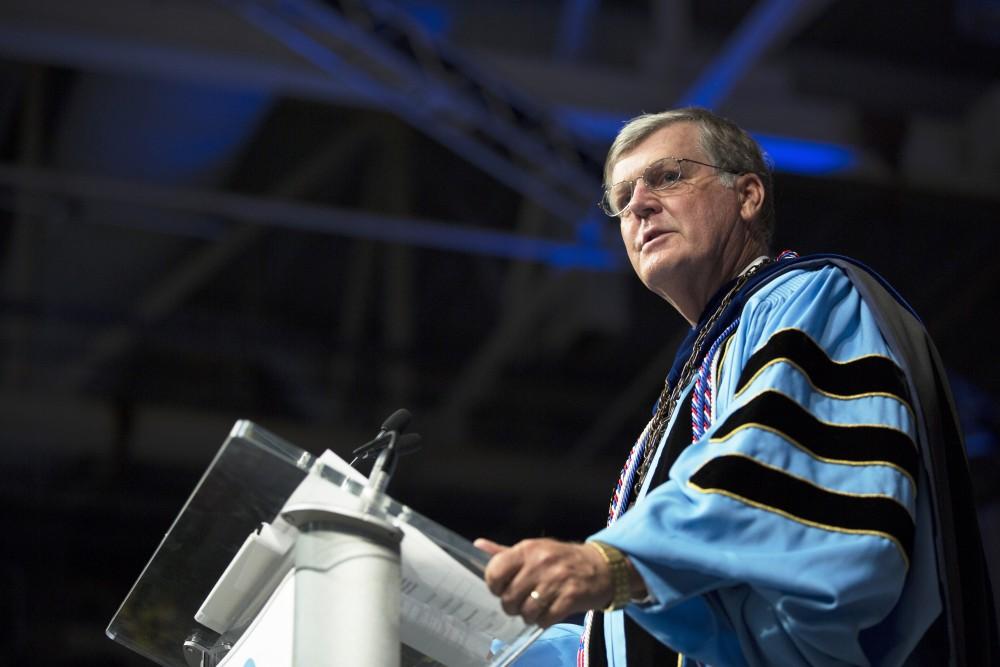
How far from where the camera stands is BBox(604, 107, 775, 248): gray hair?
2326 mm

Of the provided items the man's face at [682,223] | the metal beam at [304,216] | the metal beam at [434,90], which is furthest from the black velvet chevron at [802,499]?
the metal beam at [304,216]

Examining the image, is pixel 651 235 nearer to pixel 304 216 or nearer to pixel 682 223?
pixel 682 223

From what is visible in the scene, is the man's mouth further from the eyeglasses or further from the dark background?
the dark background

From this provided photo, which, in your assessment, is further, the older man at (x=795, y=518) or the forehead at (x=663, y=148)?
the forehead at (x=663, y=148)

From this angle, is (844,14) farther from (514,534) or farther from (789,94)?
(514,534)

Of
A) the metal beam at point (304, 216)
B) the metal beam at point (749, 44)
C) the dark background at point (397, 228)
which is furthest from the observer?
the metal beam at point (304, 216)

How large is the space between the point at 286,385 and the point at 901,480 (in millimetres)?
9357

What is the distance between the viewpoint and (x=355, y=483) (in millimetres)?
1642

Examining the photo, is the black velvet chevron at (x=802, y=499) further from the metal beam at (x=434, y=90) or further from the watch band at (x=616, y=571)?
the metal beam at (x=434, y=90)

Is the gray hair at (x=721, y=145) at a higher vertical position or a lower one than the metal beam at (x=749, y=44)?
lower

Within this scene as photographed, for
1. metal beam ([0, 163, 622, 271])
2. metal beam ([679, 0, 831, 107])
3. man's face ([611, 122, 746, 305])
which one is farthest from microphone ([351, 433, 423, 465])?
metal beam ([0, 163, 622, 271])

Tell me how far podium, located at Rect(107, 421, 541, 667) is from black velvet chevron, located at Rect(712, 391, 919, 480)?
358 mm

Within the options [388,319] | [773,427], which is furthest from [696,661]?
[388,319]

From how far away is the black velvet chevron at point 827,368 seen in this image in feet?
5.98
